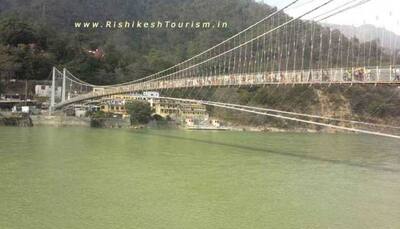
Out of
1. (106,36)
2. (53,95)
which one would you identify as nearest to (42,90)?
(53,95)

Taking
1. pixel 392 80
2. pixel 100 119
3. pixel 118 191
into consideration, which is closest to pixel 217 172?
pixel 118 191

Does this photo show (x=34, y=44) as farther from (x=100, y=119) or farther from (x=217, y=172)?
(x=217, y=172)

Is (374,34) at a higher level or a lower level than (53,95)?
higher

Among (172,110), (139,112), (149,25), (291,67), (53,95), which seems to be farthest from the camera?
(149,25)

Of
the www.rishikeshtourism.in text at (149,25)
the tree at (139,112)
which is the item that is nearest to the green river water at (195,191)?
the tree at (139,112)

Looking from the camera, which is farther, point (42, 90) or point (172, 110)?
point (172, 110)

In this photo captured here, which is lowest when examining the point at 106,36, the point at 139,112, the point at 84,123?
the point at 84,123

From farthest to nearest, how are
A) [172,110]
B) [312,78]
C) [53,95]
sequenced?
[172,110], [53,95], [312,78]

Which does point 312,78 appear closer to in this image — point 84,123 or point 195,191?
point 195,191
